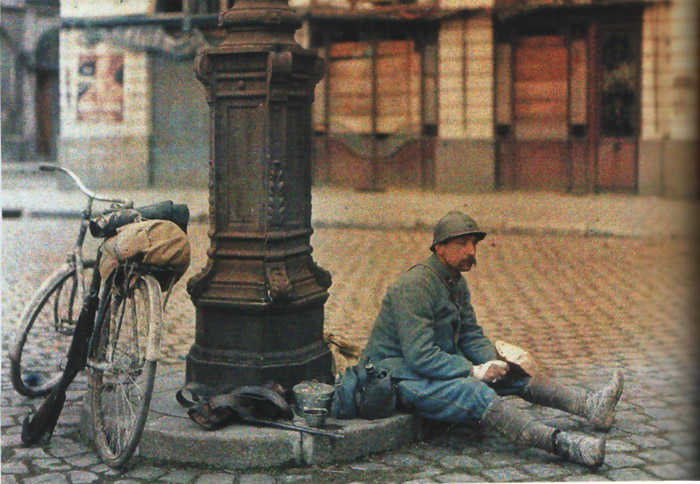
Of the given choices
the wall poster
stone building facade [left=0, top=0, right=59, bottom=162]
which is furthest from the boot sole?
stone building facade [left=0, top=0, right=59, bottom=162]

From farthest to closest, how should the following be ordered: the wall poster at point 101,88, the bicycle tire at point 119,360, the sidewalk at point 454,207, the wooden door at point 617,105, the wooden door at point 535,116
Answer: the wall poster at point 101,88
the wooden door at point 535,116
the wooden door at point 617,105
the sidewalk at point 454,207
the bicycle tire at point 119,360

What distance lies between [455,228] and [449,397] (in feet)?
2.63

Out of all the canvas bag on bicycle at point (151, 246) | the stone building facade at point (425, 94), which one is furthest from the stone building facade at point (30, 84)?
the canvas bag on bicycle at point (151, 246)

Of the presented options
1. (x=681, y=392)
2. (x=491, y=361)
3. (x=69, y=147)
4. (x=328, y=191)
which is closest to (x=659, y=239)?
(x=681, y=392)

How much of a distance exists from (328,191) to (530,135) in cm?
455

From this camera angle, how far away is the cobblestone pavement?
4.20 meters

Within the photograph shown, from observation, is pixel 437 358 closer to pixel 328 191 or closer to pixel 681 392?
pixel 681 392

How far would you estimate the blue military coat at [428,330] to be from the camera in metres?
4.40

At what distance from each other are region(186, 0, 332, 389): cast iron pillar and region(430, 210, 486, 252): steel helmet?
76 cm

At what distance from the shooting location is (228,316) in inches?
187

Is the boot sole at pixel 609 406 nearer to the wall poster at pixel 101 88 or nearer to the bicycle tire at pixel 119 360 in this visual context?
the bicycle tire at pixel 119 360

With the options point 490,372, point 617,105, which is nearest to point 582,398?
point 490,372

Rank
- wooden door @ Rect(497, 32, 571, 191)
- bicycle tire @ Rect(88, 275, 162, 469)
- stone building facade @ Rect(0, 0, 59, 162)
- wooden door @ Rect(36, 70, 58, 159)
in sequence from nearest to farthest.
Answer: bicycle tire @ Rect(88, 275, 162, 469) → wooden door @ Rect(497, 32, 571, 191) → stone building facade @ Rect(0, 0, 59, 162) → wooden door @ Rect(36, 70, 58, 159)

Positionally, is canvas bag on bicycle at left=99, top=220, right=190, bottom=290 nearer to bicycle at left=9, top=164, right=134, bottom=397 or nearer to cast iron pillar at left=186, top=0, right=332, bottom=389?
cast iron pillar at left=186, top=0, right=332, bottom=389
